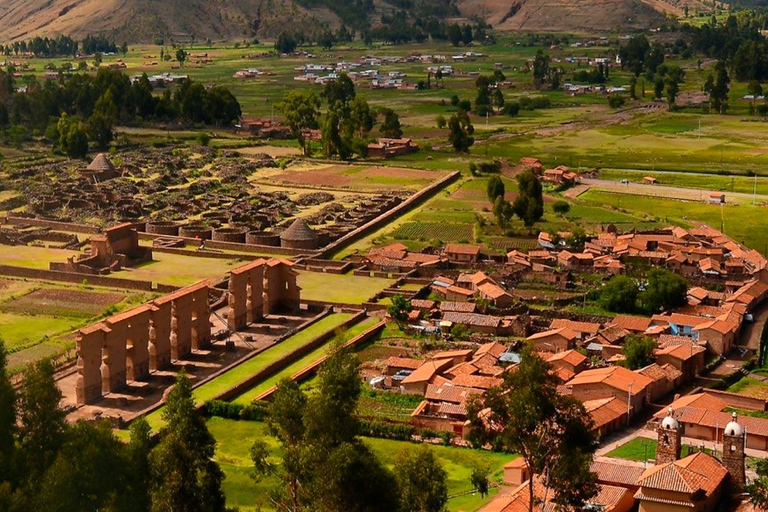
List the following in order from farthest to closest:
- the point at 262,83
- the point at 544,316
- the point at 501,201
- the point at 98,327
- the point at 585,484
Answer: the point at 262,83
the point at 501,201
the point at 544,316
the point at 98,327
the point at 585,484

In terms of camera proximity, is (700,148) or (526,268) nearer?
(526,268)

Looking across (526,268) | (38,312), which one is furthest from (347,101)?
Answer: (38,312)

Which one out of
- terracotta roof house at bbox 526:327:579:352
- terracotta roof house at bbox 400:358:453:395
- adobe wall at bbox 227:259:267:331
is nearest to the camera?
terracotta roof house at bbox 400:358:453:395

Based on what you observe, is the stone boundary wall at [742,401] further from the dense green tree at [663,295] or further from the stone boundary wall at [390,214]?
A: the stone boundary wall at [390,214]

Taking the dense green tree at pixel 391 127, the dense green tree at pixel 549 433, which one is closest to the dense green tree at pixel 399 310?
the dense green tree at pixel 549 433

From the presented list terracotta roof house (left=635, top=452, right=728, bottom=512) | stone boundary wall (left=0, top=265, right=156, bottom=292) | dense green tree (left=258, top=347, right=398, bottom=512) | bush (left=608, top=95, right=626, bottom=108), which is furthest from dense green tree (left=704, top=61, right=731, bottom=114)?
dense green tree (left=258, top=347, right=398, bottom=512)

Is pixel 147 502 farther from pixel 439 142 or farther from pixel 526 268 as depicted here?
pixel 439 142

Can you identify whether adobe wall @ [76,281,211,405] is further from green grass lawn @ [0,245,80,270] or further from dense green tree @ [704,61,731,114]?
dense green tree @ [704,61,731,114]
